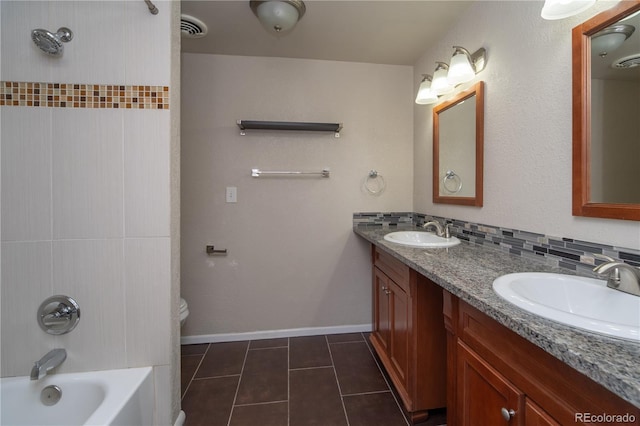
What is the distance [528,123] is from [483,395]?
116 centimetres

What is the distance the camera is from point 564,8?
3.12 ft

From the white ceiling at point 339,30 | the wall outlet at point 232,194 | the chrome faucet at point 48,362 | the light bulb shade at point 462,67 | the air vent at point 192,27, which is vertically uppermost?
the white ceiling at point 339,30

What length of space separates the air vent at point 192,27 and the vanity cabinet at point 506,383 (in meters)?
2.15

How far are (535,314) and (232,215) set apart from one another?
1.98 m

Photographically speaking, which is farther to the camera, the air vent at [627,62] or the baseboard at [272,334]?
the baseboard at [272,334]

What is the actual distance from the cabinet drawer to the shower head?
186 cm

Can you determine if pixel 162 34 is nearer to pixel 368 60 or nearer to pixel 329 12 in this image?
pixel 329 12

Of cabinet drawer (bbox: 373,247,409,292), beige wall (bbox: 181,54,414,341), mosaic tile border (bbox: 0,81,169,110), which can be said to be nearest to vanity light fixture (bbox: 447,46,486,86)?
beige wall (bbox: 181,54,414,341)

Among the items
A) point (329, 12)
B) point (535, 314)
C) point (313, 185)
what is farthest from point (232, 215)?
point (535, 314)

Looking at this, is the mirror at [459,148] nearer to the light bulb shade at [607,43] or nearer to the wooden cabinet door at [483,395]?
the light bulb shade at [607,43]

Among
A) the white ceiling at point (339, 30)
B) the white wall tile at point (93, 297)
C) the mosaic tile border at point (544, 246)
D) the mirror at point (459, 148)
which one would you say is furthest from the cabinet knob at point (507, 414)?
the white ceiling at point (339, 30)

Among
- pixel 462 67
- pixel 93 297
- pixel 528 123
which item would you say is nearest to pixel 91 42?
pixel 93 297

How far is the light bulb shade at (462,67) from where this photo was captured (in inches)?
57.8

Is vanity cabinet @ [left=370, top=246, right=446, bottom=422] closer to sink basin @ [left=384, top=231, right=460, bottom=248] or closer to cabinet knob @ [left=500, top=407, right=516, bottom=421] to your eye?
sink basin @ [left=384, top=231, right=460, bottom=248]
